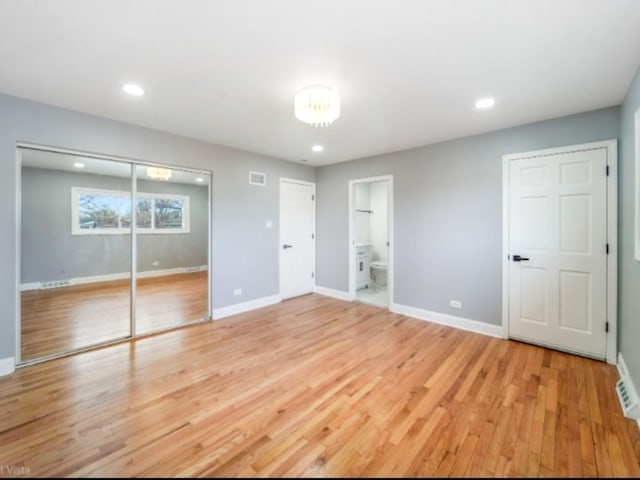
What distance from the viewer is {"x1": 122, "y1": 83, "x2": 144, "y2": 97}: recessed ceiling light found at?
2367 millimetres

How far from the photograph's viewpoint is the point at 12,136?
2.55 metres

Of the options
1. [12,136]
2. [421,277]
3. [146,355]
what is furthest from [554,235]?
[12,136]

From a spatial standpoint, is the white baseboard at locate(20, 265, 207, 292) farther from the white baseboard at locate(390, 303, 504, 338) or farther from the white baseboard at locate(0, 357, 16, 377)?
the white baseboard at locate(390, 303, 504, 338)

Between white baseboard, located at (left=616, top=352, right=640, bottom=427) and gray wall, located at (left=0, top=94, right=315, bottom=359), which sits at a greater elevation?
gray wall, located at (left=0, top=94, right=315, bottom=359)

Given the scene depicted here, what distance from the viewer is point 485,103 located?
2658 mm

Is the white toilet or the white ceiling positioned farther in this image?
the white toilet

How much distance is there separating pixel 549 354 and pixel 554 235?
49.9 inches

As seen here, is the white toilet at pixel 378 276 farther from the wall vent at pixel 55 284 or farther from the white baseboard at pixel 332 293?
the wall vent at pixel 55 284

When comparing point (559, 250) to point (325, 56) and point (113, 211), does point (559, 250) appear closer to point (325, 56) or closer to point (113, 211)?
point (325, 56)

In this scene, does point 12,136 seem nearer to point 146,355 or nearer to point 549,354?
point 146,355

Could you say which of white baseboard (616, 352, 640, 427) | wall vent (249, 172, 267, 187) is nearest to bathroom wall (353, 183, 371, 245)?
wall vent (249, 172, 267, 187)

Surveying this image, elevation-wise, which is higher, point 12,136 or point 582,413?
point 12,136

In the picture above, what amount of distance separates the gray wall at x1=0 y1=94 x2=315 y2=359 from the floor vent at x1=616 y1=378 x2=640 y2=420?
413 centimetres

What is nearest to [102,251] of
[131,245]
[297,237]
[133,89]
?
[131,245]
